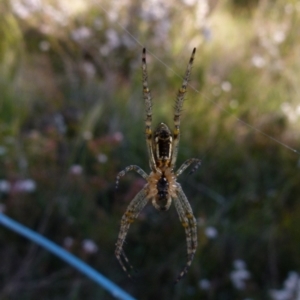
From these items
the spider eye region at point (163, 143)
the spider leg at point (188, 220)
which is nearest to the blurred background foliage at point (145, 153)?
the spider leg at point (188, 220)

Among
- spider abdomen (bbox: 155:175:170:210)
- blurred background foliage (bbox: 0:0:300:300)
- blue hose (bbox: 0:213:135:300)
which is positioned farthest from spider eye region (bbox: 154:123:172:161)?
blurred background foliage (bbox: 0:0:300:300)

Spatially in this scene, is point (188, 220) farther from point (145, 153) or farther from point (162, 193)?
point (145, 153)

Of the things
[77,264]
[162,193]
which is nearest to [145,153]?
[77,264]

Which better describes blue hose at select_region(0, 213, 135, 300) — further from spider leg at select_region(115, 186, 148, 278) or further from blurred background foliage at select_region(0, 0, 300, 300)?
blurred background foliage at select_region(0, 0, 300, 300)

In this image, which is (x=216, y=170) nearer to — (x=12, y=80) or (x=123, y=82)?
(x=123, y=82)

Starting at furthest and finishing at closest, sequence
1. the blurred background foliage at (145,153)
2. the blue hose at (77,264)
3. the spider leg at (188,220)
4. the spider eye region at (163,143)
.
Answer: the blurred background foliage at (145,153)
the blue hose at (77,264)
the spider leg at (188,220)
the spider eye region at (163,143)

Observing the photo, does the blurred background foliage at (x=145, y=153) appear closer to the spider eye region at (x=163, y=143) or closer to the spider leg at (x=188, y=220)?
the spider leg at (x=188, y=220)

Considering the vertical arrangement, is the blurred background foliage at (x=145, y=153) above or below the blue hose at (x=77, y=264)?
above

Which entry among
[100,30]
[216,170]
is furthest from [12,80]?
[216,170]
